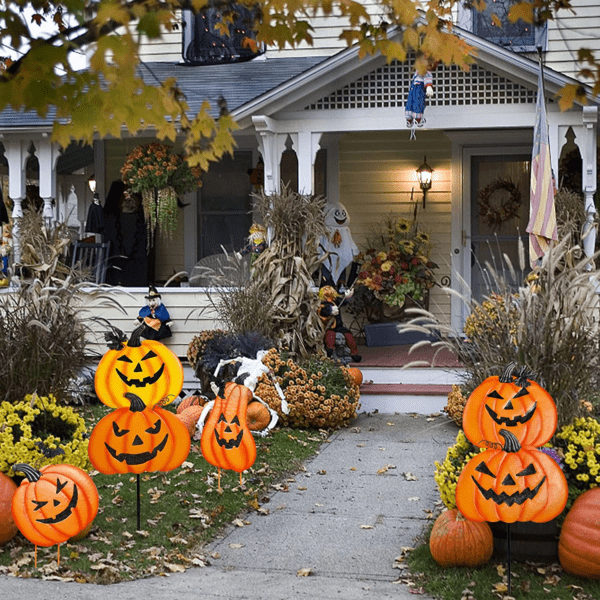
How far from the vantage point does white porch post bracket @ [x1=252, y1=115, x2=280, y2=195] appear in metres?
10.9

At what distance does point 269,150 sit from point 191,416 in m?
3.99

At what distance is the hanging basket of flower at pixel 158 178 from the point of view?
11.9m

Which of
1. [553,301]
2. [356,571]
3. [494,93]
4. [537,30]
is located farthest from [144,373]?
[537,30]

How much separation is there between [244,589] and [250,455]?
5.26 ft

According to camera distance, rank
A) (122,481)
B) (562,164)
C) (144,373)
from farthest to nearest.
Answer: (562,164) < (122,481) < (144,373)

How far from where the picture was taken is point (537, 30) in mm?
12844

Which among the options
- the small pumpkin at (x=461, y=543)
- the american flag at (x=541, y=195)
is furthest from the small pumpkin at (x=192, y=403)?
the small pumpkin at (x=461, y=543)

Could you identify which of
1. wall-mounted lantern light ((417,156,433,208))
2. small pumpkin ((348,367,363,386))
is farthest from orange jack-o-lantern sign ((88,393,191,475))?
wall-mounted lantern light ((417,156,433,208))

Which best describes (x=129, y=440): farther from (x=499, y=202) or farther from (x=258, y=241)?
(x=499, y=202)

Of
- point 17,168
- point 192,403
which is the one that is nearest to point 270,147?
point 17,168

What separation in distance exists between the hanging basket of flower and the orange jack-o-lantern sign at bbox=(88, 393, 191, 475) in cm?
623

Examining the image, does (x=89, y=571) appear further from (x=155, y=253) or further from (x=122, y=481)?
(x=155, y=253)

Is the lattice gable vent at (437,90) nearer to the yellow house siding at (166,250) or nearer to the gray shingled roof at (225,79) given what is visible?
the gray shingled roof at (225,79)

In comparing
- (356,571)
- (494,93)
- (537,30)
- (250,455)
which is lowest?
(356,571)
